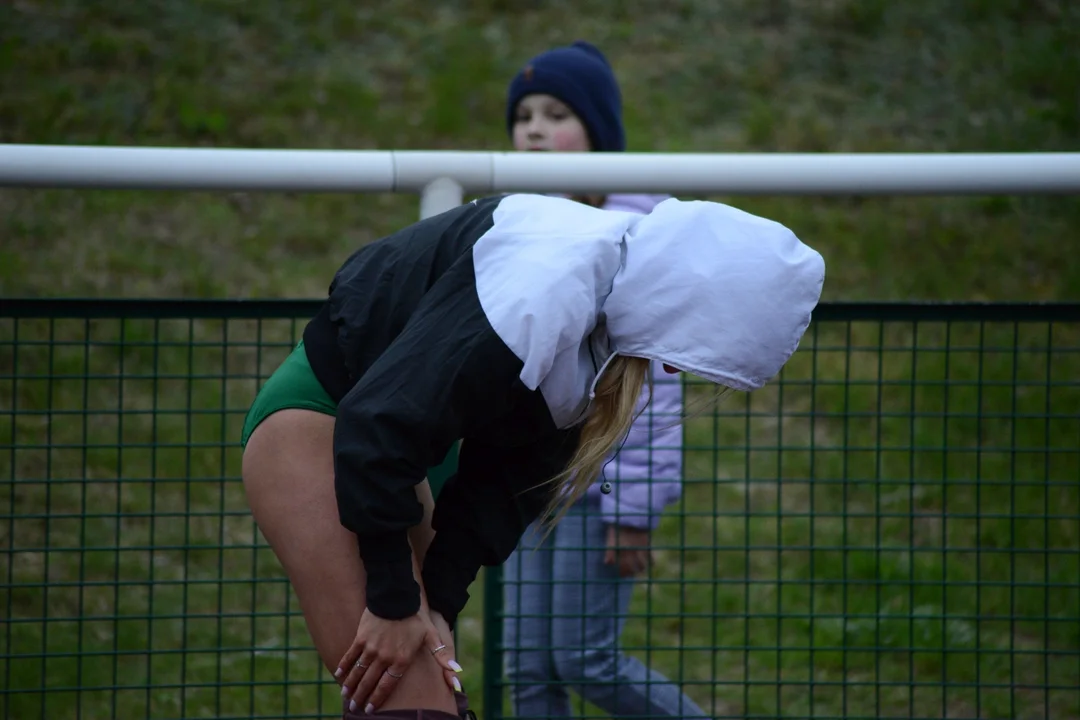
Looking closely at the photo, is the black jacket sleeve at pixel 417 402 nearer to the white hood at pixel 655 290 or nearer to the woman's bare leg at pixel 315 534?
the white hood at pixel 655 290

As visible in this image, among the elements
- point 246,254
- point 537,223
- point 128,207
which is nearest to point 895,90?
point 246,254

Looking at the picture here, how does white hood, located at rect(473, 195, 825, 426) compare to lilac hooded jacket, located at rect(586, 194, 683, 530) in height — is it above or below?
above

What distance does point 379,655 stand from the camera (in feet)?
6.97

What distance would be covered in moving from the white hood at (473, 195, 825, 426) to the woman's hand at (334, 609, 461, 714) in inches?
18.3

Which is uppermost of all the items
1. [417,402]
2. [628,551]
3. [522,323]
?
[522,323]

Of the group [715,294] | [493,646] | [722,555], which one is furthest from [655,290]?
[722,555]

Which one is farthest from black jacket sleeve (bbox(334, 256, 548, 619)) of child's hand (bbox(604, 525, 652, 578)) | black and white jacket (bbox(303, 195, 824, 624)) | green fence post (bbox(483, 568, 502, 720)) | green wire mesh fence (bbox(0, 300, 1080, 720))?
green wire mesh fence (bbox(0, 300, 1080, 720))

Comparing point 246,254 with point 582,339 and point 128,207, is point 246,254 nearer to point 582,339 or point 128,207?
point 128,207

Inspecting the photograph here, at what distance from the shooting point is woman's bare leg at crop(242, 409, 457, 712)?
7.06 feet

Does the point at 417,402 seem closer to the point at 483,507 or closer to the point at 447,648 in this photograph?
the point at 483,507

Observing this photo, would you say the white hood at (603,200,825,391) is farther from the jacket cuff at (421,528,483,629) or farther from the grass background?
the grass background

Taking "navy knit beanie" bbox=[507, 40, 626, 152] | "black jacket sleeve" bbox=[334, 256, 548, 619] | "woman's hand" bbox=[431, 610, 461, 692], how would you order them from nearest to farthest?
"black jacket sleeve" bbox=[334, 256, 548, 619], "woman's hand" bbox=[431, 610, 461, 692], "navy knit beanie" bbox=[507, 40, 626, 152]

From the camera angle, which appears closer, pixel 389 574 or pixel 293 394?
pixel 389 574

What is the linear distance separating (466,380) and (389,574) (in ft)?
1.23
